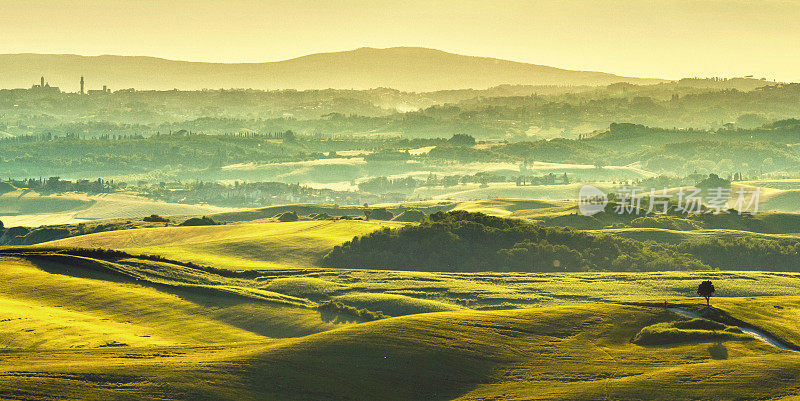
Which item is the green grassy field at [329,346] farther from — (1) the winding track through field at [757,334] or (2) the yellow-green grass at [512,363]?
(1) the winding track through field at [757,334]

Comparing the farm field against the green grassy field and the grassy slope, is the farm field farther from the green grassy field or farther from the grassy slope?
the grassy slope

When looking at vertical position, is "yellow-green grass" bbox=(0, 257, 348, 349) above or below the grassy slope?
below

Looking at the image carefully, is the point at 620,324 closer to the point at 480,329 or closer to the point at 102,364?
the point at 480,329

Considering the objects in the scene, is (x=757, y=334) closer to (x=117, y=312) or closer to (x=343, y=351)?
(x=343, y=351)

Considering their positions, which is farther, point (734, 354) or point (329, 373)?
point (734, 354)

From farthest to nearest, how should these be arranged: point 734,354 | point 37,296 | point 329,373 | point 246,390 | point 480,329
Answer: point 37,296 → point 480,329 → point 734,354 → point 329,373 → point 246,390

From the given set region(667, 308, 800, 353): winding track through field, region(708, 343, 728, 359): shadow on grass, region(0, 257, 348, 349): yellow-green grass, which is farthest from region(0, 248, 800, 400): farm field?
region(667, 308, 800, 353): winding track through field

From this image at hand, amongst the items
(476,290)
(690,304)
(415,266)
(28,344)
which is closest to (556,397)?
(690,304)

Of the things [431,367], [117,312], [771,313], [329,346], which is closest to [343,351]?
[329,346]

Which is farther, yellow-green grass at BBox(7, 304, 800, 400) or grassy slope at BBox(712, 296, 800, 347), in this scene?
grassy slope at BBox(712, 296, 800, 347)

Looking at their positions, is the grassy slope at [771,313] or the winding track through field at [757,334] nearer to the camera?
the winding track through field at [757,334]

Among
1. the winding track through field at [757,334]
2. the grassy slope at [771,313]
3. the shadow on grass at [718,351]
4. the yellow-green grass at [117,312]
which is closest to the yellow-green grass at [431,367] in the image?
the shadow on grass at [718,351]
